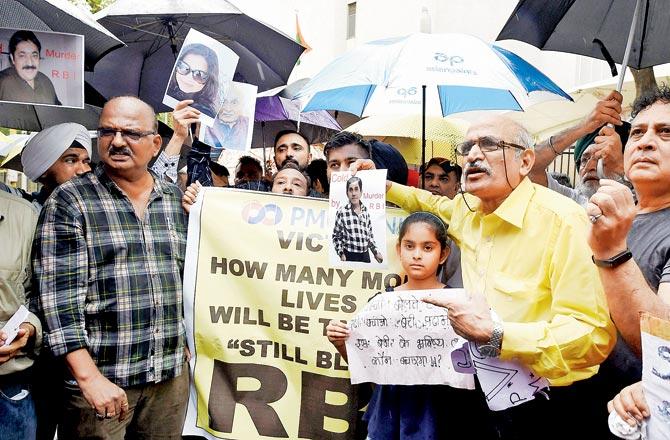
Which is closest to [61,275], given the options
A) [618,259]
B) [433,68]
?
[433,68]

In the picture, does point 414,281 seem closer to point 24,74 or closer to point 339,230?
point 339,230

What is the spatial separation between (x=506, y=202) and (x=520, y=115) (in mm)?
4546

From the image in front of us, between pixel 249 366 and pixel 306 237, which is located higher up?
pixel 306 237

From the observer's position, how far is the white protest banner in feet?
6.34

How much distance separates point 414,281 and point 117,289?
4.48 feet

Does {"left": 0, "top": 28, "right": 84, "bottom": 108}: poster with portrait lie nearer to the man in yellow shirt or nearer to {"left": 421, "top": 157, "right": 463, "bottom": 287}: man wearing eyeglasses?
the man in yellow shirt

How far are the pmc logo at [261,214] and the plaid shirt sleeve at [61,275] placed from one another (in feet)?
3.15

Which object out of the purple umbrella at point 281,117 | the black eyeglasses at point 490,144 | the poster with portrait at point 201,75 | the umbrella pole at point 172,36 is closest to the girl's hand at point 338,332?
the black eyeglasses at point 490,144

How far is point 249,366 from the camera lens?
3.77m

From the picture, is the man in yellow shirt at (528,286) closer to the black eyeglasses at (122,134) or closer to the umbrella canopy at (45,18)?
the black eyeglasses at (122,134)

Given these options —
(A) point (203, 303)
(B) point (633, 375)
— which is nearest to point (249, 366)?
(A) point (203, 303)

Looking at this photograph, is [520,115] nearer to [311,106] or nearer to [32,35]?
[311,106]

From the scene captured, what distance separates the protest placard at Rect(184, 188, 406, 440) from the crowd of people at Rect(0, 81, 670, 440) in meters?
0.20

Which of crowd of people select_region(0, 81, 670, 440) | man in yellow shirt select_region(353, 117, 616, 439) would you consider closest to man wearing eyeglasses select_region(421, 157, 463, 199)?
crowd of people select_region(0, 81, 670, 440)
